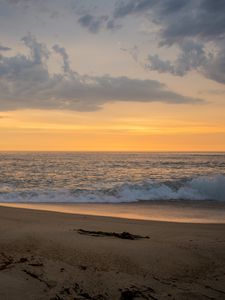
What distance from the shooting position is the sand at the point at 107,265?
3971 mm

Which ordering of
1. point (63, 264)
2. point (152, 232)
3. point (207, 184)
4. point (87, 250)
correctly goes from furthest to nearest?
point (207, 184)
point (152, 232)
point (87, 250)
point (63, 264)

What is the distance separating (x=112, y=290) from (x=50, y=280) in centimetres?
83

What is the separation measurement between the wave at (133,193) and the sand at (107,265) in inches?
336

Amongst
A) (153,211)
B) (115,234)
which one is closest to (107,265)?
(115,234)

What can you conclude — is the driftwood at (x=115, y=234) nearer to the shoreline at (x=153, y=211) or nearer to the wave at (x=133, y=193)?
the shoreline at (x=153, y=211)

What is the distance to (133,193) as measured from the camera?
1731 centimetres

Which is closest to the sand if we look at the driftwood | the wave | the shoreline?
the driftwood

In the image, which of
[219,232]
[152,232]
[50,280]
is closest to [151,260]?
[50,280]

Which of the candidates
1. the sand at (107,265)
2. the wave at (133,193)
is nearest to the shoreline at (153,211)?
the wave at (133,193)

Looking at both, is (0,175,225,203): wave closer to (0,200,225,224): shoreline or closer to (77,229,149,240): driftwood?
(0,200,225,224): shoreline

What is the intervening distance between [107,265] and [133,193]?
12.5m

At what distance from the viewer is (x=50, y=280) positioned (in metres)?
4.20

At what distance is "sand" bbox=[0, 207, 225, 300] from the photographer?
13.0 ft

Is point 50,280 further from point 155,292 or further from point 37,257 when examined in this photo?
point 155,292
